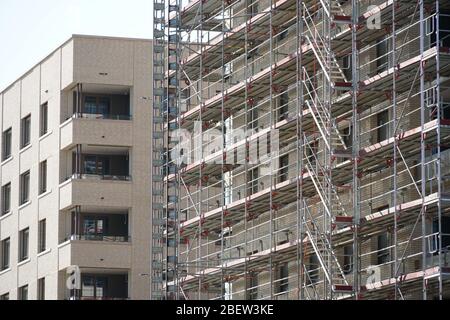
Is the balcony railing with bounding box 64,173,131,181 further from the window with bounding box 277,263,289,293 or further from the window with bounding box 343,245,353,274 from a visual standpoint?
the window with bounding box 343,245,353,274

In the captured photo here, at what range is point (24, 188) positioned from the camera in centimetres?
6825

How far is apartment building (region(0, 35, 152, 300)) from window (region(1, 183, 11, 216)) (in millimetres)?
3704

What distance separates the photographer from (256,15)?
1857 inches

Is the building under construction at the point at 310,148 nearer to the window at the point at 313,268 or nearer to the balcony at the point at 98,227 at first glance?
the window at the point at 313,268

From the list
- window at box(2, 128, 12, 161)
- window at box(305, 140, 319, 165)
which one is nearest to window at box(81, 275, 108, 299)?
window at box(2, 128, 12, 161)

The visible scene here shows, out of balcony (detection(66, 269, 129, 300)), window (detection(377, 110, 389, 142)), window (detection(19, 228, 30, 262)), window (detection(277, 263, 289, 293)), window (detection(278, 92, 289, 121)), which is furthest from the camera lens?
window (detection(19, 228, 30, 262))

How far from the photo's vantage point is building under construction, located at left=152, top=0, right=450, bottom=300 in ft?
125

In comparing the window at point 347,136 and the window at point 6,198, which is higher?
the window at point 6,198

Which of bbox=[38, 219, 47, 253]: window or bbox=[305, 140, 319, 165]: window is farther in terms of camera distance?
bbox=[38, 219, 47, 253]: window

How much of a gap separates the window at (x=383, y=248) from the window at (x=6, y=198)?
1246 inches

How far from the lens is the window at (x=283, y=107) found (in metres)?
47.6

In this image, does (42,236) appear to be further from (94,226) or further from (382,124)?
(382,124)

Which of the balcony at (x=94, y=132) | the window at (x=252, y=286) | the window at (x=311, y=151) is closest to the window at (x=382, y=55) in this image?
the window at (x=311, y=151)
